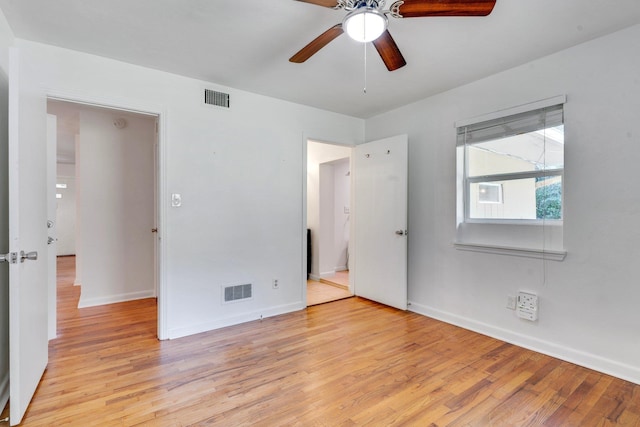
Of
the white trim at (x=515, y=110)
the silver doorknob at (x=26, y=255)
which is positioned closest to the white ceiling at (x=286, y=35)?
the white trim at (x=515, y=110)

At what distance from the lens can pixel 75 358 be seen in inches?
95.7

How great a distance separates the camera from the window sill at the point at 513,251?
250 cm

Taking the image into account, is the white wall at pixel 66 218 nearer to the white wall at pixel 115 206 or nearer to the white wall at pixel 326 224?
the white wall at pixel 115 206

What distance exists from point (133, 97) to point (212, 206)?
114 centimetres

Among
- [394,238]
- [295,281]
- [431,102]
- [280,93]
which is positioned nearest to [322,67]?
[280,93]

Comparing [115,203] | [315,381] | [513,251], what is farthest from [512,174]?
[115,203]

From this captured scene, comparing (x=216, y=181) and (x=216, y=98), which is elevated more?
(x=216, y=98)

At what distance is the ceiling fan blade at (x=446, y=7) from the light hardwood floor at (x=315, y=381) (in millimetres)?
2141

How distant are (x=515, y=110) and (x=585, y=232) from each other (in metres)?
1.14

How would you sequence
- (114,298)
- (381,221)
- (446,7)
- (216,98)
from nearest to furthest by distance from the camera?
1. (446,7)
2. (216,98)
3. (381,221)
4. (114,298)

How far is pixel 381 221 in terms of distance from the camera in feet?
12.5

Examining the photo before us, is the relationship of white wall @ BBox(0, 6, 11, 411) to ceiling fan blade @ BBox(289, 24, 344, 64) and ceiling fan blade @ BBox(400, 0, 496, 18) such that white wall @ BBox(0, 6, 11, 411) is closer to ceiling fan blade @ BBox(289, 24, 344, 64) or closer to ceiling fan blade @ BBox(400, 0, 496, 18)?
ceiling fan blade @ BBox(289, 24, 344, 64)

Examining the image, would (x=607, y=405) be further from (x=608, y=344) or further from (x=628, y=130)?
(x=628, y=130)

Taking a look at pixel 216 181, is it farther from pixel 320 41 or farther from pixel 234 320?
pixel 320 41
